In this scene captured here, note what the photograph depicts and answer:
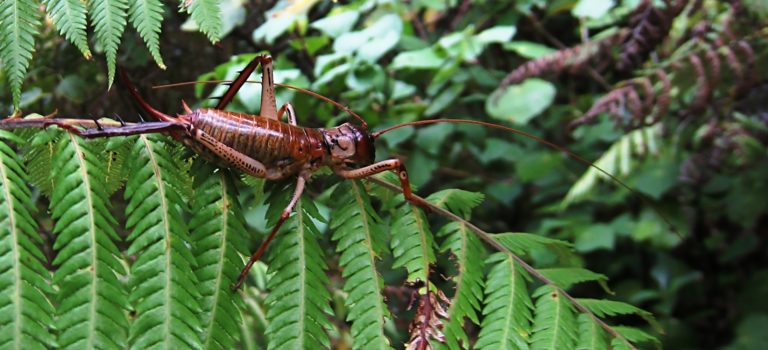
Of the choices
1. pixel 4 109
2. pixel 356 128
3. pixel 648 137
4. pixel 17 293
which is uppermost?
pixel 4 109

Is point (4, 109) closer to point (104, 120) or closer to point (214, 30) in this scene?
point (104, 120)

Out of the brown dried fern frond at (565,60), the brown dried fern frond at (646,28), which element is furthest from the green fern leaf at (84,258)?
Answer: the brown dried fern frond at (646,28)

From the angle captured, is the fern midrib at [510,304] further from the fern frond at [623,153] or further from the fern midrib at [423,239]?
the fern frond at [623,153]

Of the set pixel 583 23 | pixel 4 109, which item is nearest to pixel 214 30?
pixel 4 109

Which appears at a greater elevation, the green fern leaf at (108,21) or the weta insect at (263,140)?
the green fern leaf at (108,21)

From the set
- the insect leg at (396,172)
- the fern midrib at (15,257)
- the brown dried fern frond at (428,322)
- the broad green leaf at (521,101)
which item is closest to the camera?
the fern midrib at (15,257)
